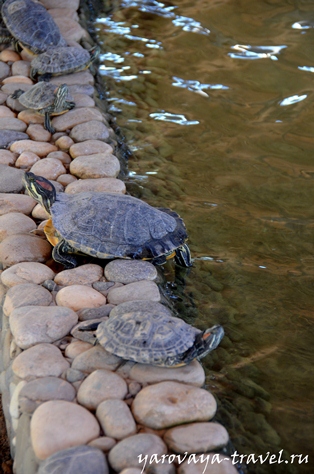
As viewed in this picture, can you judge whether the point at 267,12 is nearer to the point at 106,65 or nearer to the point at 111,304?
the point at 106,65

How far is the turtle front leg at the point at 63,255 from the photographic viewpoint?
3541 mm

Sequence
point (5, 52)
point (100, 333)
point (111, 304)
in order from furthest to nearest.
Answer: point (5, 52) < point (111, 304) < point (100, 333)

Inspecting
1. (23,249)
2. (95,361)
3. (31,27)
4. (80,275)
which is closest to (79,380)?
(95,361)

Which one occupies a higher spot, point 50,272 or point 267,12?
point 267,12

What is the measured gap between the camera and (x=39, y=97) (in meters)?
5.16

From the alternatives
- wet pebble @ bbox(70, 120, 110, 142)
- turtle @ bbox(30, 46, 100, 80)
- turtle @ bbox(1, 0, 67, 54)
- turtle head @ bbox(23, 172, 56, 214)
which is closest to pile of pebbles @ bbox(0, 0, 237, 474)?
turtle head @ bbox(23, 172, 56, 214)

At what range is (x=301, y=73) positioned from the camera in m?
6.70

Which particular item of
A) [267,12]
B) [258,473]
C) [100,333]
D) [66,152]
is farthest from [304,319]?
[267,12]

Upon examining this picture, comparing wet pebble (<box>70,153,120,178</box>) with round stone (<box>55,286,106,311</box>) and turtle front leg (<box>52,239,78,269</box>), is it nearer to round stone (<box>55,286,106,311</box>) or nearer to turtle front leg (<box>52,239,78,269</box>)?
turtle front leg (<box>52,239,78,269</box>)

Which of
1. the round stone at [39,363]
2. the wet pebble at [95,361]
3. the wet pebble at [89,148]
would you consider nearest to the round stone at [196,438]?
the wet pebble at [95,361]

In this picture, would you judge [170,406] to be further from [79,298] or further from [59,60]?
[59,60]

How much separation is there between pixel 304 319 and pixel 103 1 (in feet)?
21.1

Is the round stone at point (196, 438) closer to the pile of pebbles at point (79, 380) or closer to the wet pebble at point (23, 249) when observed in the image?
the pile of pebbles at point (79, 380)

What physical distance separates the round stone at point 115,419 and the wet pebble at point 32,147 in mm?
2850
